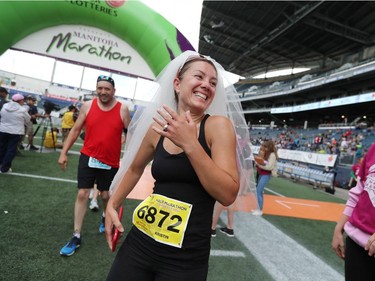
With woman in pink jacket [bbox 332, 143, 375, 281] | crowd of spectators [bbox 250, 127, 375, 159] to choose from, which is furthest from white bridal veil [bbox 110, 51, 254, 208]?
crowd of spectators [bbox 250, 127, 375, 159]

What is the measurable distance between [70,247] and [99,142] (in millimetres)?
1157

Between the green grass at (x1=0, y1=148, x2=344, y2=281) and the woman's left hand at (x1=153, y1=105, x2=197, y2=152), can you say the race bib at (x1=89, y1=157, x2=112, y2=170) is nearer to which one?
the green grass at (x1=0, y1=148, x2=344, y2=281)

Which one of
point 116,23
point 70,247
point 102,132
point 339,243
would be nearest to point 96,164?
point 102,132

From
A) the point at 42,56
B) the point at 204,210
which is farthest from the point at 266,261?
the point at 42,56

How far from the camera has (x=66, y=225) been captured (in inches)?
138

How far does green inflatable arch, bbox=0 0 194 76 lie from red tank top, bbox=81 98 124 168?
6.42ft

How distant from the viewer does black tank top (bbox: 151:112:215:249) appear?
127cm

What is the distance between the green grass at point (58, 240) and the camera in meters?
2.50

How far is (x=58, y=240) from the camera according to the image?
305 cm

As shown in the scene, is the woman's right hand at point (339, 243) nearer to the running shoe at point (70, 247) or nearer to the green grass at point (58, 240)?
the green grass at point (58, 240)

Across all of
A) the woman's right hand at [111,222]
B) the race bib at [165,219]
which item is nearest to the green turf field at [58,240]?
the woman's right hand at [111,222]

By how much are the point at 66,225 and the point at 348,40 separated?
111 feet

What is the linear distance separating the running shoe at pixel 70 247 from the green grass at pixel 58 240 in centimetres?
5

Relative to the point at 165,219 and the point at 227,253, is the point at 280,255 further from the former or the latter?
the point at 165,219
